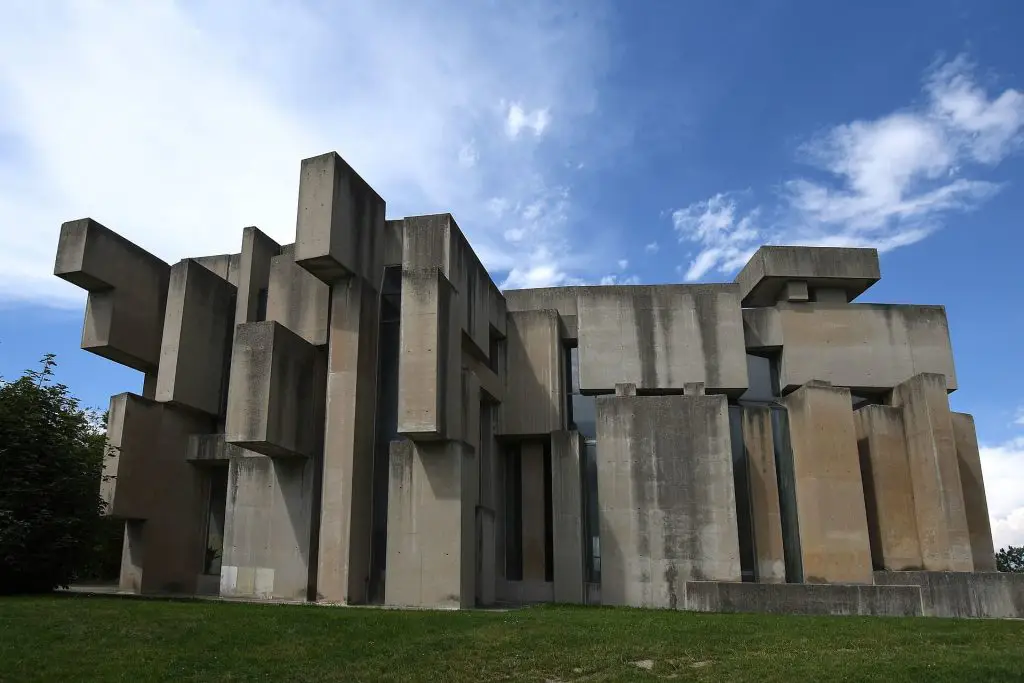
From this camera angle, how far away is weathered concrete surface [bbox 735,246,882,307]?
25688 mm

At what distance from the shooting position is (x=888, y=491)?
76.9ft

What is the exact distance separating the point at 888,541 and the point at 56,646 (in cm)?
2102

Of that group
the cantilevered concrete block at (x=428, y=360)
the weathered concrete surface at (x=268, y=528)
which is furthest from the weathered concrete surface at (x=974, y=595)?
the weathered concrete surface at (x=268, y=528)

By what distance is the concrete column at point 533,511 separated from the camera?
79.5 feet

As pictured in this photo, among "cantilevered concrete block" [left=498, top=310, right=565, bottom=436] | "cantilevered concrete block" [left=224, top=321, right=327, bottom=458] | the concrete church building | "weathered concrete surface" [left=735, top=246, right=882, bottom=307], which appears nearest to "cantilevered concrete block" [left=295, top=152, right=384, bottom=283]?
the concrete church building

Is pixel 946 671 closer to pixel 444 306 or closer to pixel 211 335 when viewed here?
pixel 444 306

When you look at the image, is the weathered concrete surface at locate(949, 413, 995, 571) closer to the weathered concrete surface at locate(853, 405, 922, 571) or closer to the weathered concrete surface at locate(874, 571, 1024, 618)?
the weathered concrete surface at locate(853, 405, 922, 571)

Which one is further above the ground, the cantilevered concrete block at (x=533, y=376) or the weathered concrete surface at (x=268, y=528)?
the cantilevered concrete block at (x=533, y=376)

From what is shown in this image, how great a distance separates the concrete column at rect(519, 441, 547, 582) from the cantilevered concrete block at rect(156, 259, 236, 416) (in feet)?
33.2

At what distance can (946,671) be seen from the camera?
10.4 metres

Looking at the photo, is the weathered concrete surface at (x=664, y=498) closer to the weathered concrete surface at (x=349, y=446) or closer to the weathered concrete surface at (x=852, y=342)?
the weathered concrete surface at (x=852, y=342)

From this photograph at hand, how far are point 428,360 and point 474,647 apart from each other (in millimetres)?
7716

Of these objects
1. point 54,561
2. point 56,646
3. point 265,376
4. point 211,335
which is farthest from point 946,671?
point 211,335

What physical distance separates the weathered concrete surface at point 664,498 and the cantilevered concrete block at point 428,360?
5.48m
